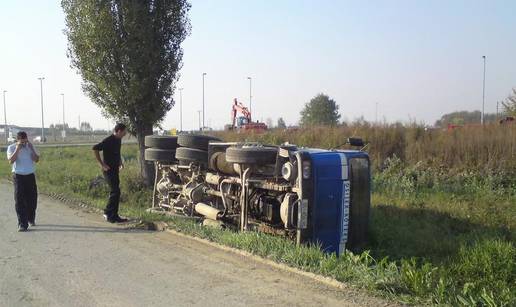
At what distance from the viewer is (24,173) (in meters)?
9.30

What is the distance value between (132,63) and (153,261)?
8.55 meters

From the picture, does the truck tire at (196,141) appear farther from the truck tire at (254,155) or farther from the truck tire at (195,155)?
the truck tire at (254,155)

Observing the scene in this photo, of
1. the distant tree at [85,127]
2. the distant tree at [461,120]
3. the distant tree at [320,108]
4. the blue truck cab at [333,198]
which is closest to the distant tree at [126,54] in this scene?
the blue truck cab at [333,198]

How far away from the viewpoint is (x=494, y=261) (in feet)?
24.7

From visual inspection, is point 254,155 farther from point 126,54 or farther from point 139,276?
point 126,54

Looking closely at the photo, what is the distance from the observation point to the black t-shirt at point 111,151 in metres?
9.53

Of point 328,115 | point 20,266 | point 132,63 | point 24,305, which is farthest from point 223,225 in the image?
point 328,115

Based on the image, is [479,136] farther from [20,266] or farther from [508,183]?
[20,266]

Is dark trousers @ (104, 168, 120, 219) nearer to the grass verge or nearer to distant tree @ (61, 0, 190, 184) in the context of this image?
the grass verge

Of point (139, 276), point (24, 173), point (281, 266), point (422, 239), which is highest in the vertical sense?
point (24, 173)

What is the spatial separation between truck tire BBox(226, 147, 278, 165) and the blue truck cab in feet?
2.44

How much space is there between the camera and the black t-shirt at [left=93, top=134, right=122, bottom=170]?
31.3ft

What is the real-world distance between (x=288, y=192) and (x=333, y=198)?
0.64 meters

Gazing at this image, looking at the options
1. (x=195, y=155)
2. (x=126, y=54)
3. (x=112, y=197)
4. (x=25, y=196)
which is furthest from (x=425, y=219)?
(x=126, y=54)
